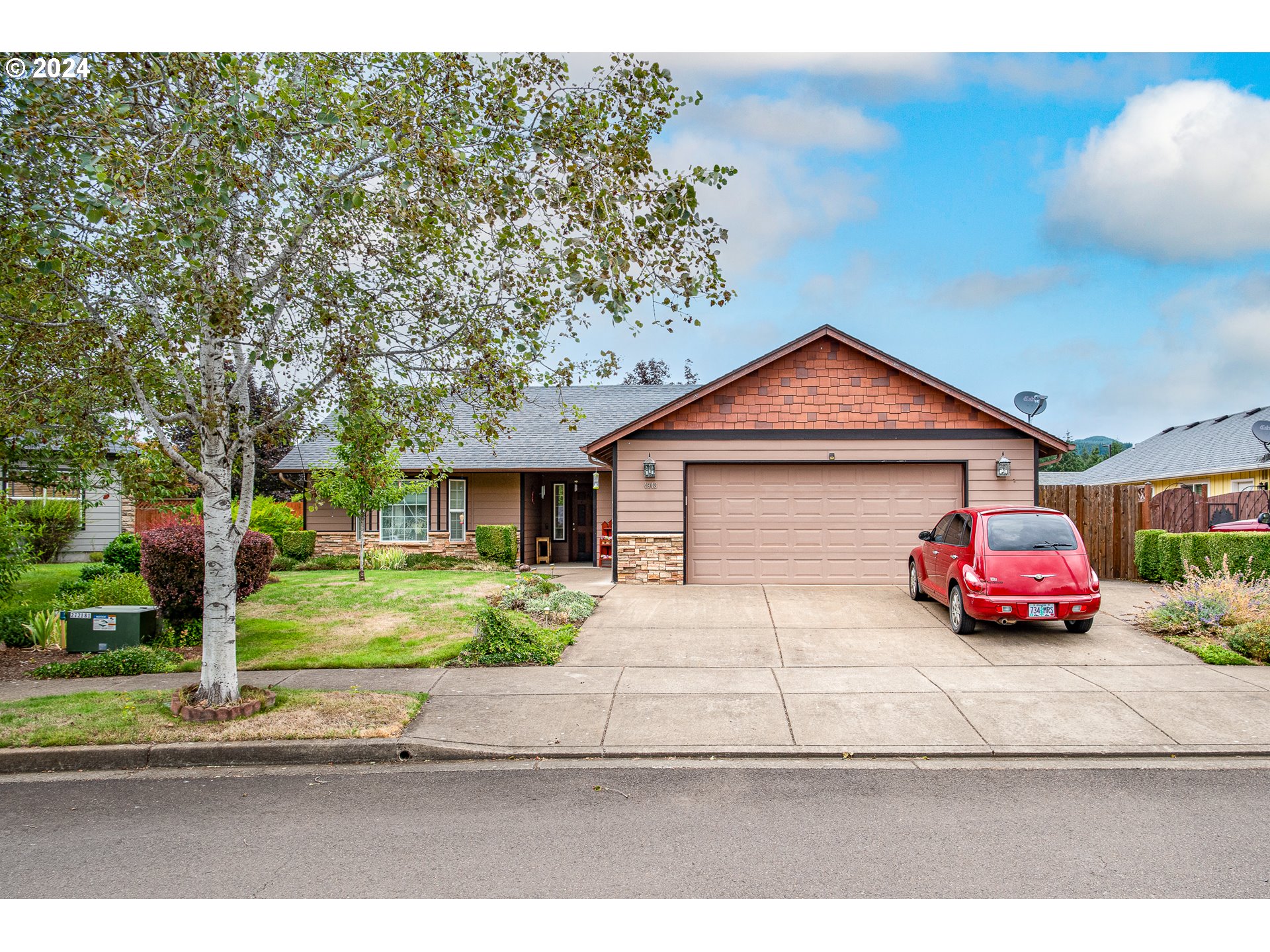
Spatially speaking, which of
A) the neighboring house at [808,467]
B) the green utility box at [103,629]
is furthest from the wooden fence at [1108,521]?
the green utility box at [103,629]

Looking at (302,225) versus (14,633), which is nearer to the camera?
(302,225)

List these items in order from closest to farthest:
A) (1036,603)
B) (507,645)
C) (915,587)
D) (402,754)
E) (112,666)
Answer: (402,754) → (112,666) → (507,645) → (1036,603) → (915,587)

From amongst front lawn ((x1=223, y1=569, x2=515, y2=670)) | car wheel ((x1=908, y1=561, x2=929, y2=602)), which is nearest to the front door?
front lawn ((x1=223, y1=569, x2=515, y2=670))

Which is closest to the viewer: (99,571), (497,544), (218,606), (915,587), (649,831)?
(649,831)

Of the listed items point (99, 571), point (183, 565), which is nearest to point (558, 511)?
point (99, 571)

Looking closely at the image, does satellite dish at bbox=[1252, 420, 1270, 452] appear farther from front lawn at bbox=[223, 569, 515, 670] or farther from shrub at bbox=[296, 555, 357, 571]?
shrub at bbox=[296, 555, 357, 571]

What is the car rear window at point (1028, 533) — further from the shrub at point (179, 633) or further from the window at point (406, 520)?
the window at point (406, 520)

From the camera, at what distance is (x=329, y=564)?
19141mm

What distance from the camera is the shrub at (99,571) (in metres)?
12.4

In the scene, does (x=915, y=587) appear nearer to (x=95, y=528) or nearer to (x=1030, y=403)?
(x=1030, y=403)

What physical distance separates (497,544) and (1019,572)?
13401 millimetres

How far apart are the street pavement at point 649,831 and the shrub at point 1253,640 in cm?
375
